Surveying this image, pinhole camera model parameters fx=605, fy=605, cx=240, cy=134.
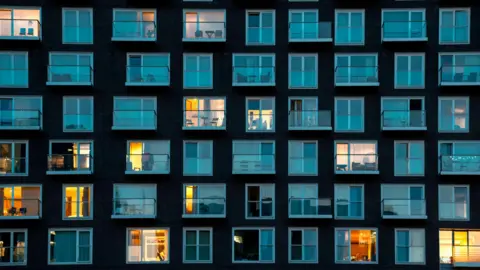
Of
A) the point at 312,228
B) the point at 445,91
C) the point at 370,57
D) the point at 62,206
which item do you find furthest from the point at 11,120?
the point at 445,91

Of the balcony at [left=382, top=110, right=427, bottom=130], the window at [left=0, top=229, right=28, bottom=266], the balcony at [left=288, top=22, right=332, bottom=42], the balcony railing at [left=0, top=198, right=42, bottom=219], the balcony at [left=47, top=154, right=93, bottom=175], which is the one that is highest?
the balcony at [left=288, top=22, right=332, bottom=42]

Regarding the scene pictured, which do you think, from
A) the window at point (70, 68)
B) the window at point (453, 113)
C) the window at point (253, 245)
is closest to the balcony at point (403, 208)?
the window at point (453, 113)

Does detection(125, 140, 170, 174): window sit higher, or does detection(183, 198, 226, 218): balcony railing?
detection(125, 140, 170, 174): window

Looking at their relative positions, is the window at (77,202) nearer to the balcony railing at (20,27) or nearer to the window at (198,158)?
the window at (198,158)

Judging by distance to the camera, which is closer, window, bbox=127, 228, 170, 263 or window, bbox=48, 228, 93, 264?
window, bbox=48, 228, 93, 264

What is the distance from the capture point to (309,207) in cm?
3497

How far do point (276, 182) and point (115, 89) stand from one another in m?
10.9

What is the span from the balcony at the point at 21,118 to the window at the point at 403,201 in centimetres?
2046

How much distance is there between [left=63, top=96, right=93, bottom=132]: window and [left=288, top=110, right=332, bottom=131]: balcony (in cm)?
1174

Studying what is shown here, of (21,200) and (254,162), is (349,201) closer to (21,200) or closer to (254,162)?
(254,162)

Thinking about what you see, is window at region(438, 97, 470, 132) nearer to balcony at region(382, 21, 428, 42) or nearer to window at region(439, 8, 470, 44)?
window at region(439, 8, 470, 44)

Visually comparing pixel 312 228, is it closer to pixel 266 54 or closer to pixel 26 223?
pixel 266 54

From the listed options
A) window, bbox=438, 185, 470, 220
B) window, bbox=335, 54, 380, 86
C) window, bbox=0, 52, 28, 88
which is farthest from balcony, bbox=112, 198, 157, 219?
window, bbox=438, 185, 470, 220

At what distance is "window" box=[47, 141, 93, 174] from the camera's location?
114 ft
